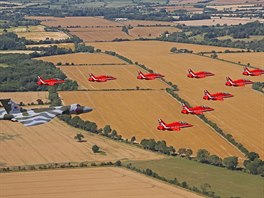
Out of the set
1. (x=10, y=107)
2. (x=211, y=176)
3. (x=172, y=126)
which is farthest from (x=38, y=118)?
(x=211, y=176)

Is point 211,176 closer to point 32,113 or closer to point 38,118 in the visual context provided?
point 38,118

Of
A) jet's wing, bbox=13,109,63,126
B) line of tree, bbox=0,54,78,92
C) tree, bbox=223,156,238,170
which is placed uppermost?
jet's wing, bbox=13,109,63,126

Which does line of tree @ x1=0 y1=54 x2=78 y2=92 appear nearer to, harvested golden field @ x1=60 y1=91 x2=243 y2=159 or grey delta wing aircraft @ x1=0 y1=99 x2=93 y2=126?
harvested golden field @ x1=60 y1=91 x2=243 y2=159

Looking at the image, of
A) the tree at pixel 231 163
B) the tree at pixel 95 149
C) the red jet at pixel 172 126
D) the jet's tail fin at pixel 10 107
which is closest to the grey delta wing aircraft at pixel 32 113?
the jet's tail fin at pixel 10 107

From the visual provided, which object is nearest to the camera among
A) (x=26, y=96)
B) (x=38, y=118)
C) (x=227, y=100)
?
(x=38, y=118)

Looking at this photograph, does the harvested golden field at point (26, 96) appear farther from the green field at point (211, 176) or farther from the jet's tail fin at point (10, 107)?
the jet's tail fin at point (10, 107)

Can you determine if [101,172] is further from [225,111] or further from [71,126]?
[225,111]

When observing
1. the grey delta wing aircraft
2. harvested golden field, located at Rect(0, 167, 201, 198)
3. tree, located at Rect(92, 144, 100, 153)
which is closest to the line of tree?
tree, located at Rect(92, 144, 100, 153)
